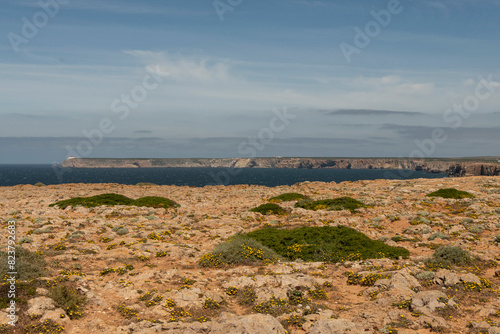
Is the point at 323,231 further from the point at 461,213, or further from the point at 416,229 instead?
the point at 461,213

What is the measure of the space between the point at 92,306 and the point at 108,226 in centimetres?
1167

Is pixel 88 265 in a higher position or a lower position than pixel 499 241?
lower

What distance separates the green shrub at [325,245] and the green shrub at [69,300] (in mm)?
8777

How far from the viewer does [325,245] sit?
15969 mm

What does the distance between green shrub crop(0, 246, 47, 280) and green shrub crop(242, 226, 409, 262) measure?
9.30 m

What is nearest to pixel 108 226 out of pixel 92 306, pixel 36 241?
pixel 36 241

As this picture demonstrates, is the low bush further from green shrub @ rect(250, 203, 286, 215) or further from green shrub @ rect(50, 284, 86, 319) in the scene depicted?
green shrub @ rect(250, 203, 286, 215)

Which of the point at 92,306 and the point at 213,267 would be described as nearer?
the point at 92,306

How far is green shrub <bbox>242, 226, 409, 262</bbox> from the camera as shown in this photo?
1517cm

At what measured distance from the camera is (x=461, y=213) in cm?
2444


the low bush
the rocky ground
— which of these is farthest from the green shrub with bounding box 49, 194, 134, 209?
the low bush

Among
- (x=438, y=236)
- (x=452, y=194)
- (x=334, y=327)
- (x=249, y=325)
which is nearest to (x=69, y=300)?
(x=249, y=325)

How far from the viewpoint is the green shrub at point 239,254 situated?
1451 centimetres

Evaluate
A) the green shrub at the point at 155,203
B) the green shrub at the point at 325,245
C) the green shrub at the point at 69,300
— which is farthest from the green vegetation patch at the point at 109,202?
the green shrub at the point at 69,300
